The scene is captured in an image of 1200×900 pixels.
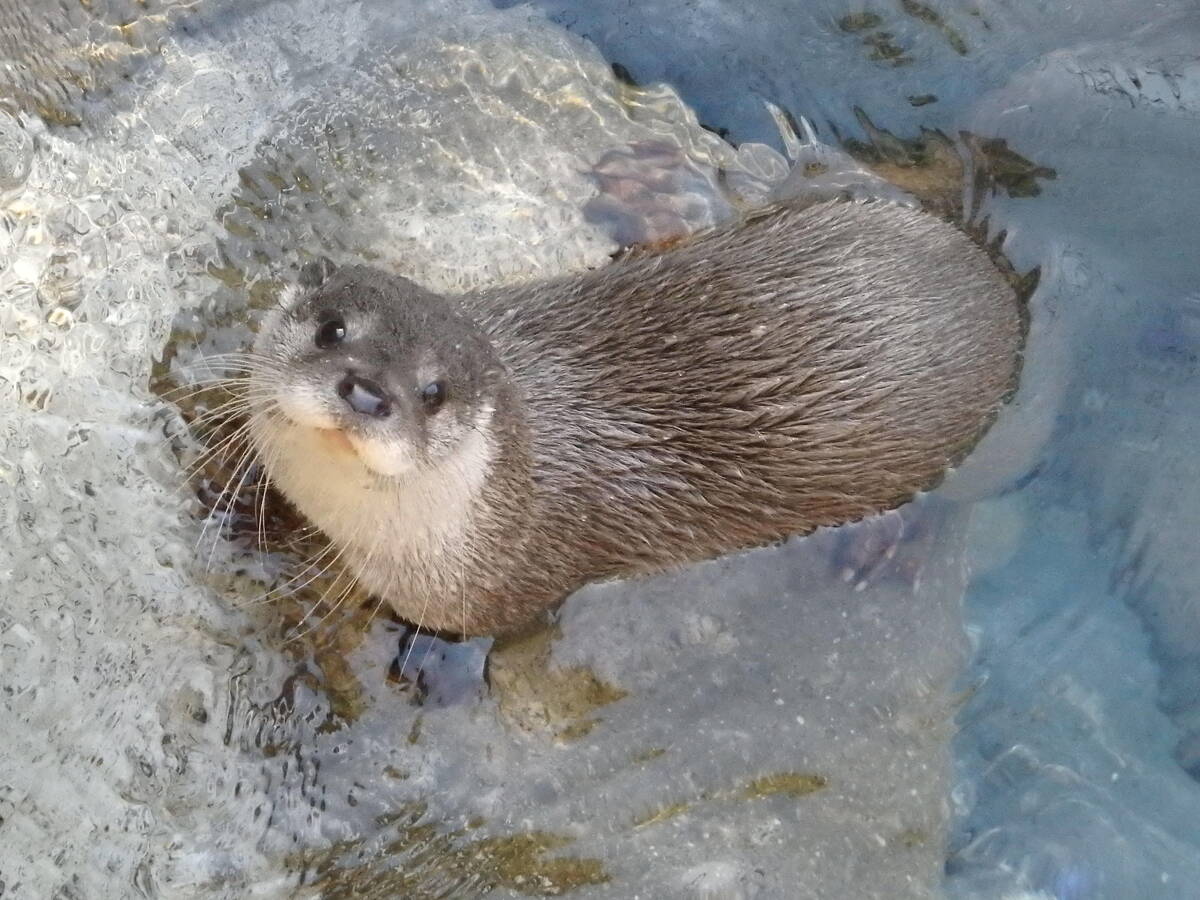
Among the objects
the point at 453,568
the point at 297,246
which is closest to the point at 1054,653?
the point at 453,568

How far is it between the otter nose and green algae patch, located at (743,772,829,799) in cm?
153

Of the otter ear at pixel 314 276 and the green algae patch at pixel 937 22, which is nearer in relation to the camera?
the otter ear at pixel 314 276

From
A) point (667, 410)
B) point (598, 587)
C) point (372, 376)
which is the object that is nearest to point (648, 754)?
point (598, 587)

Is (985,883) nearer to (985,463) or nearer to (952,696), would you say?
(952,696)

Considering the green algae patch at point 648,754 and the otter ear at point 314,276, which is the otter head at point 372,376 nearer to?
the otter ear at point 314,276

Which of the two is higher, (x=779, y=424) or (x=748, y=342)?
(x=748, y=342)

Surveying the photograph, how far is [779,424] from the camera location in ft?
8.51

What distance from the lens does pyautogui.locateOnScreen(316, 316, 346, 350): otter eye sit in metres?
2.08

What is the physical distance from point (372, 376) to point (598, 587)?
3.83ft

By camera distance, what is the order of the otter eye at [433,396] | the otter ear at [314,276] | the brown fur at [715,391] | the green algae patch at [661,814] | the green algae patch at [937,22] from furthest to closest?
the green algae patch at [937,22]
the green algae patch at [661,814]
the brown fur at [715,391]
the otter ear at [314,276]
the otter eye at [433,396]

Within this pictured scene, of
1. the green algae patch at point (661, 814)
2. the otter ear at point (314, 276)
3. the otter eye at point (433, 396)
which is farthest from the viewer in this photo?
the green algae patch at point (661, 814)

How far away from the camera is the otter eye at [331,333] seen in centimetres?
208

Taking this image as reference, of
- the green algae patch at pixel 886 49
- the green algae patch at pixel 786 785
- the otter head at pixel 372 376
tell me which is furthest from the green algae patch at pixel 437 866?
the green algae patch at pixel 886 49

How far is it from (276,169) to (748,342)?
1.69m
